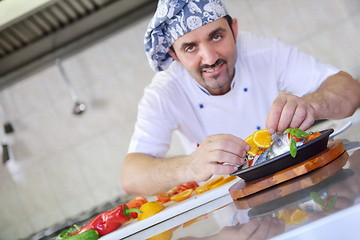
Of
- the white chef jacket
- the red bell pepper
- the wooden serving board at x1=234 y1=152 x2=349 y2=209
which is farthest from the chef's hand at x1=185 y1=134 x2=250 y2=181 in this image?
the white chef jacket

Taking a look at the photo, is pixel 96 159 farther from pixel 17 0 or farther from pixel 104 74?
pixel 17 0

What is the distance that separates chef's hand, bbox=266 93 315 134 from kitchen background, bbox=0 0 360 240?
2363mm

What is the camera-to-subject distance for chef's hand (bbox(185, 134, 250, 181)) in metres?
1.18

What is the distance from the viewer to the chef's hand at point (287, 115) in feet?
3.97

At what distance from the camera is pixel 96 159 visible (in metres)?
3.73

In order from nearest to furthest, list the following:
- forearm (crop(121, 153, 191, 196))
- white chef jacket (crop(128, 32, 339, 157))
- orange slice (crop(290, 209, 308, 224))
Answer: orange slice (crop(290, 209, 308, 224))
forearm (crop(121, 153, 191, 196))
white chef jacket (crop(128, 32, 339, 157))

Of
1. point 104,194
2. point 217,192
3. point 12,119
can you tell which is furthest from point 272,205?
point 12,119

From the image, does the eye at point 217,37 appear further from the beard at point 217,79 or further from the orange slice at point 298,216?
the orange slice at point 298,216

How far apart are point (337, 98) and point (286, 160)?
0.60m

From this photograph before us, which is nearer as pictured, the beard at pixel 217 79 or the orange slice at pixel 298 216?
the orange slice at pixel 298 216

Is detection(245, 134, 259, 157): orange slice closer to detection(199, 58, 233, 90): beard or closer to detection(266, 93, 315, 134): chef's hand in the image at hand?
detection(266, 93, 315, 134): chef's hand

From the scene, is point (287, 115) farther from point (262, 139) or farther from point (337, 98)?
point (337, 98)

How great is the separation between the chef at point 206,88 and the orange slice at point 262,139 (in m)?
0.11

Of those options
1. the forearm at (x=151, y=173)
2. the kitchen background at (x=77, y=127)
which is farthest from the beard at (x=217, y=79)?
the kitchen background at (x=77, y=127)
